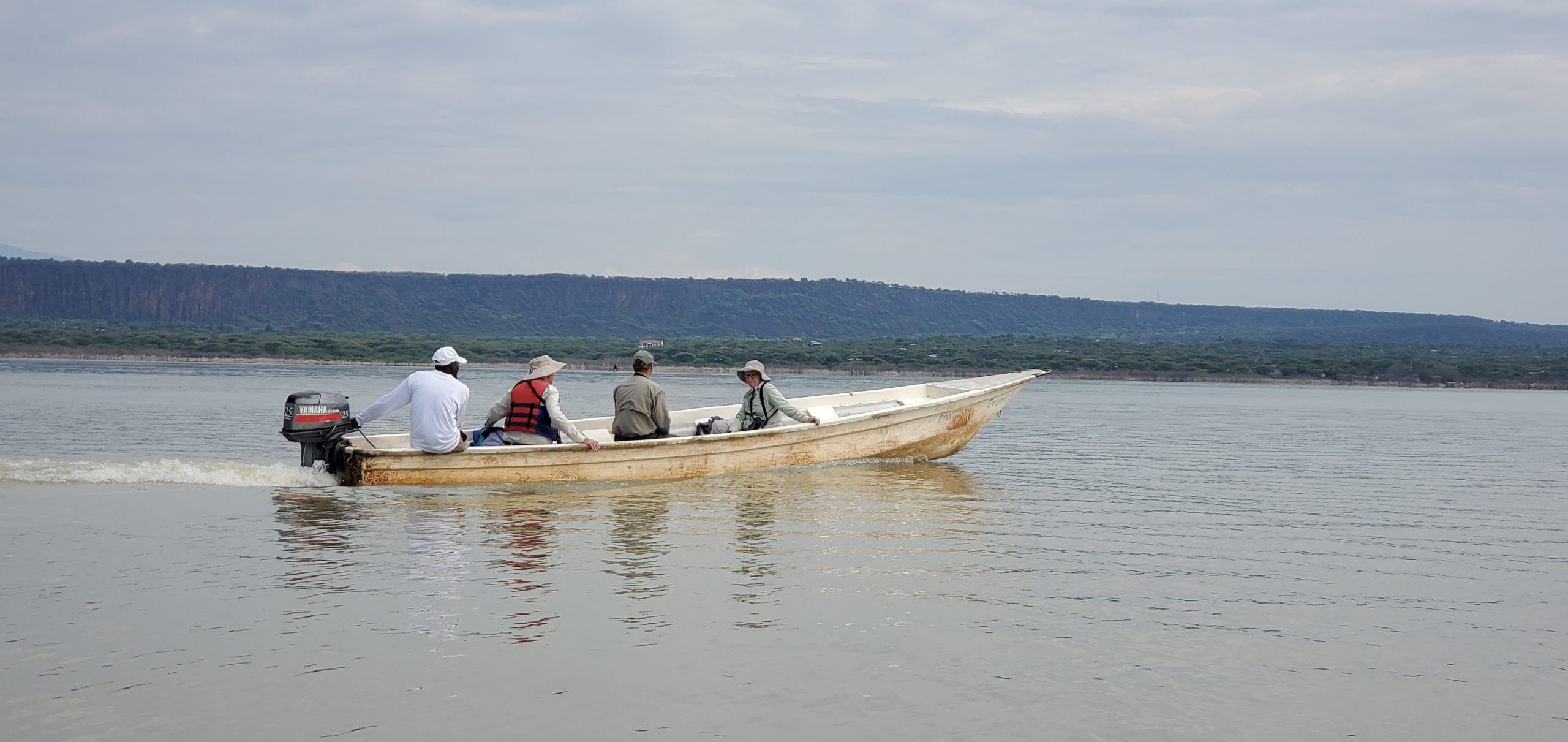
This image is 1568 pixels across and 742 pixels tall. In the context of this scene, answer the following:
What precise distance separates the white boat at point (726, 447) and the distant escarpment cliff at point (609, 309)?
12392 centimetres

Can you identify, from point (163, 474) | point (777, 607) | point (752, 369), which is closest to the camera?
point (777, 607)

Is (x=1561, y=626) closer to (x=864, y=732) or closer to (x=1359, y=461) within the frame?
(x=864, y=732)

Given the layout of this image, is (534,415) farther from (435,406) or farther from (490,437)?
(435,406)

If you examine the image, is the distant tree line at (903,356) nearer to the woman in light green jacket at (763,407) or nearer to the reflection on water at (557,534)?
the woman in light green jacket at (763,407)

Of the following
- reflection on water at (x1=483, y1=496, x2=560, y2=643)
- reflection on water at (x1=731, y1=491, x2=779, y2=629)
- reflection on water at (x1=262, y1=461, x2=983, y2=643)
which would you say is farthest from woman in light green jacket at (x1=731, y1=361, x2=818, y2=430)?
reflection on water at (x1=483, y1=496, x2=560, y2=643)

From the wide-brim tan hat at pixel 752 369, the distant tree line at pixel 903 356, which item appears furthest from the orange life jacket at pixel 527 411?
the distant tree line at pixel 903 356

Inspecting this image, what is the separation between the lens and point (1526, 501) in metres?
15.9

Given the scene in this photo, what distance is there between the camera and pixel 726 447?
15758mm

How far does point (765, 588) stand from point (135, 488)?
25.3ft

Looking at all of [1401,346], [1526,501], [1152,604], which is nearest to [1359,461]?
[1526,501]

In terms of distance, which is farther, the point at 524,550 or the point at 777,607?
the point at 524,550

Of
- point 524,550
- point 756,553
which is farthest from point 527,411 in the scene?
point 756,553

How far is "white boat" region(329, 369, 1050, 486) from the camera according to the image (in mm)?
13828

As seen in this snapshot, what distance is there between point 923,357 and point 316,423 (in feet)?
201
